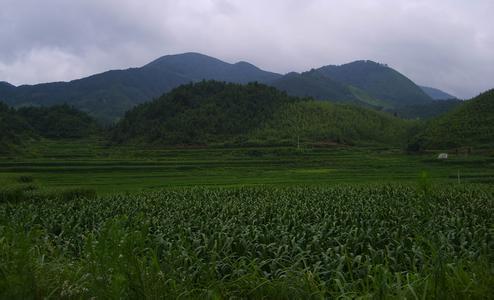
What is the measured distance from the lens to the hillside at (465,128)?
73.4m

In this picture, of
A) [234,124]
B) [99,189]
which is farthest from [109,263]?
[234,124]

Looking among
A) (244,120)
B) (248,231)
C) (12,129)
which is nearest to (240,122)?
(244,120)

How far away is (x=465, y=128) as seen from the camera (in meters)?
77.9

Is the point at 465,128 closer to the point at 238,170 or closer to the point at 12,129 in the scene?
the point at 238,170

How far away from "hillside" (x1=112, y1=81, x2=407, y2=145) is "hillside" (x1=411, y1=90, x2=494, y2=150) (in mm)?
19579

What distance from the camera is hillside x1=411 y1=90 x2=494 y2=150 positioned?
241ft

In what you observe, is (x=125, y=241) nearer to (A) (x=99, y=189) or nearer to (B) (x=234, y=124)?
(A) (x=99, y=189)

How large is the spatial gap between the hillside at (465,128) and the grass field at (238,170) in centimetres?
589

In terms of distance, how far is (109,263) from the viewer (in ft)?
13.4

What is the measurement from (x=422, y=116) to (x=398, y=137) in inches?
3329

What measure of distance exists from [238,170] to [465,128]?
4190 centimetres

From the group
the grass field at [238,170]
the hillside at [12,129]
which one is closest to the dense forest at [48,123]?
the hillside at [12,129]

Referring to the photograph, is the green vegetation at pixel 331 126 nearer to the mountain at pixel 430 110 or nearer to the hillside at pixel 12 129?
the hillside at pixel 12 129

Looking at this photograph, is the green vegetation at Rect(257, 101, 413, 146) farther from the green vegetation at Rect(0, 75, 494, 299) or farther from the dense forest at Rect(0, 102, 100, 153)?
the dense forest at Rect(0, 102, 100, 153)
